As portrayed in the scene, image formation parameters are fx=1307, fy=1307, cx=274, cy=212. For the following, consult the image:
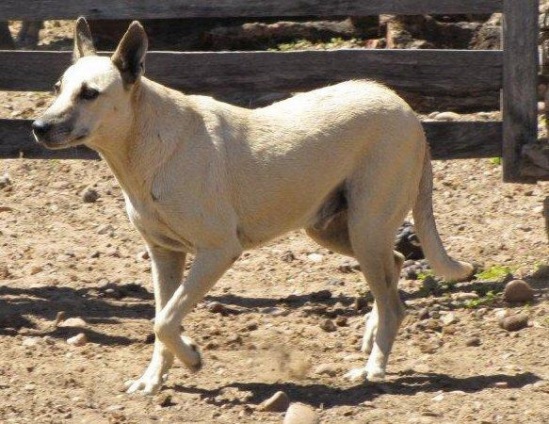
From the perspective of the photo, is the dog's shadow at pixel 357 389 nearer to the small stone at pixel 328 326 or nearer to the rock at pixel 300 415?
the rock at pixel 300 415

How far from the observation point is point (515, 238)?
28.8 feet

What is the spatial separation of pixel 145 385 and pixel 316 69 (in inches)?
109

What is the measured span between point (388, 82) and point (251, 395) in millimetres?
2800

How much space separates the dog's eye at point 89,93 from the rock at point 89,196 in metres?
3.55

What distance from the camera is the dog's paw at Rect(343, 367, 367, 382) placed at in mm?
6578

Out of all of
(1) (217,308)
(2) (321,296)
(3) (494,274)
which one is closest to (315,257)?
(2) (321,296)

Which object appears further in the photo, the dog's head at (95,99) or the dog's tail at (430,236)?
the dog's tail at (430,236)

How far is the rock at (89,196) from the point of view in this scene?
9.68 m

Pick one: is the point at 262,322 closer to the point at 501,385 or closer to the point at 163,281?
the point at 163,281

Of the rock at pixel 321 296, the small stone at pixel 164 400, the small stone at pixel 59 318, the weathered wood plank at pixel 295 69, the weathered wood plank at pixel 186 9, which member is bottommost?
the rock at pixel 321 296

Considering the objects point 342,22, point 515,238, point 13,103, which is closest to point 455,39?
point 342,22

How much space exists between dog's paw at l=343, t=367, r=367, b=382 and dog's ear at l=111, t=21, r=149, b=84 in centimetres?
184

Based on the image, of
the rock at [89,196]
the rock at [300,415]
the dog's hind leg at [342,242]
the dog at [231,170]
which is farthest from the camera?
the rock at [89,196]

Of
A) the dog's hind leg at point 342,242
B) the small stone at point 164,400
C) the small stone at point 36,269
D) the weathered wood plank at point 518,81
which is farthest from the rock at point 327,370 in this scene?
the small stone at point 36,269
